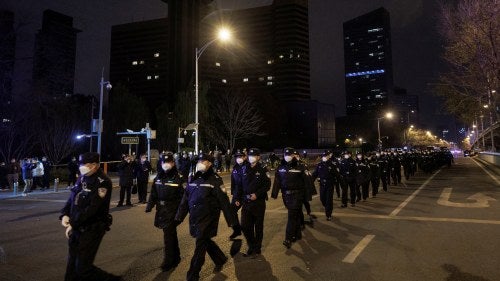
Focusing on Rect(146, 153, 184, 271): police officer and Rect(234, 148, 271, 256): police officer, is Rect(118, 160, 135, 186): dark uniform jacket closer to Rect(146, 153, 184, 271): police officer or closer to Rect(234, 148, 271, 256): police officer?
Rect(234, 148, 271, 256): police officer

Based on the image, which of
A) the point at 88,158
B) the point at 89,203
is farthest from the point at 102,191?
the point at 88,158

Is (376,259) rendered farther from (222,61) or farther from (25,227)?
Answer: (222,61)

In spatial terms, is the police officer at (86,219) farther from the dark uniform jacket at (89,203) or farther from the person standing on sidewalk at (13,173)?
the person standing on sidewalk at (13,173)

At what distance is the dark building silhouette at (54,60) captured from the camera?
56.6ft

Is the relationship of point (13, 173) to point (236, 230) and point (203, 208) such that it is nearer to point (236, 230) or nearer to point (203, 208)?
A: point (236, 230)

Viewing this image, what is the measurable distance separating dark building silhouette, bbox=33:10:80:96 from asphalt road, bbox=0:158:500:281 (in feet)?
27.0

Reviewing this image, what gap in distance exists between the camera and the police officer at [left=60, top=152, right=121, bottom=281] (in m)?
4.65

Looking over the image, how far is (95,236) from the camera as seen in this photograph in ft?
15.7

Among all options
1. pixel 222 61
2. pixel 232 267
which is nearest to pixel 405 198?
pixel 232 267

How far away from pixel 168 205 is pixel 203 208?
941mm

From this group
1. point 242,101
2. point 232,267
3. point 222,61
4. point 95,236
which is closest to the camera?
point 95,236

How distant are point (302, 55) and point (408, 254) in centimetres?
15447

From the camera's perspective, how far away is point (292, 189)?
757cm

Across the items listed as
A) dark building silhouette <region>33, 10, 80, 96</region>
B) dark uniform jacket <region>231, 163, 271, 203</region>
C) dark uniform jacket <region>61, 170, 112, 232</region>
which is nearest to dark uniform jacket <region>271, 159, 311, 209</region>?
dark uniform jacket <region>231, 163, 271, 203</region>
